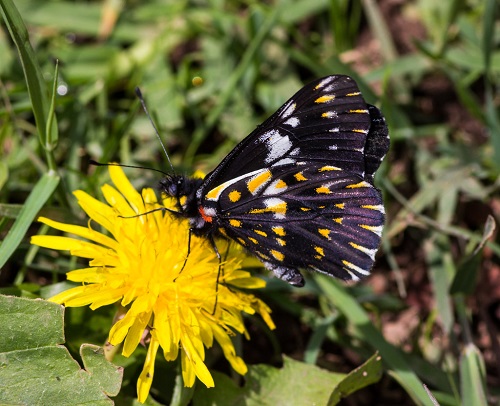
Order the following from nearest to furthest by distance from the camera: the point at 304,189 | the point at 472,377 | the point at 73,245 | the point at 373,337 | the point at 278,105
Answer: the point at 73,245 → the point at 304,189 → the point at 472,377 → the point at 373,337 → the point at 278,105

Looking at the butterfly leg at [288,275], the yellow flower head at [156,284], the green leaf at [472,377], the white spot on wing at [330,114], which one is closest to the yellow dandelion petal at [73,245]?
the yellow flower head at [156,284]

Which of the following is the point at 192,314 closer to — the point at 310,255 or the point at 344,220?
the point at 310,255

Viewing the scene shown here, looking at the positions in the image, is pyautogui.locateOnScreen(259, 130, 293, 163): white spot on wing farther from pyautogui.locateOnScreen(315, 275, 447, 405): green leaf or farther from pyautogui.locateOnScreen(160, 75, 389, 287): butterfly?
pyautogui.locateOnScreen(315, 275, 447, 405): green leaf

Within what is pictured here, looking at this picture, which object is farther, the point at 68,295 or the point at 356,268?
the point at 356,268

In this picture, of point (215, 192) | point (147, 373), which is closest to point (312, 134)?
point (215, 192)

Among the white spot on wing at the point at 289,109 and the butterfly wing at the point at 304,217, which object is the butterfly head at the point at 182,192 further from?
the white spot on wing at the point at 289,109

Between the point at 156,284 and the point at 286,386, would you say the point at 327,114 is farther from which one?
the point at 286,386

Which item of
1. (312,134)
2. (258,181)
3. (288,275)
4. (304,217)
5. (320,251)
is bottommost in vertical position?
(288,275)

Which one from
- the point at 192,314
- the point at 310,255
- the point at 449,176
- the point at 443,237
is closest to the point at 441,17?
the point at 449,176
